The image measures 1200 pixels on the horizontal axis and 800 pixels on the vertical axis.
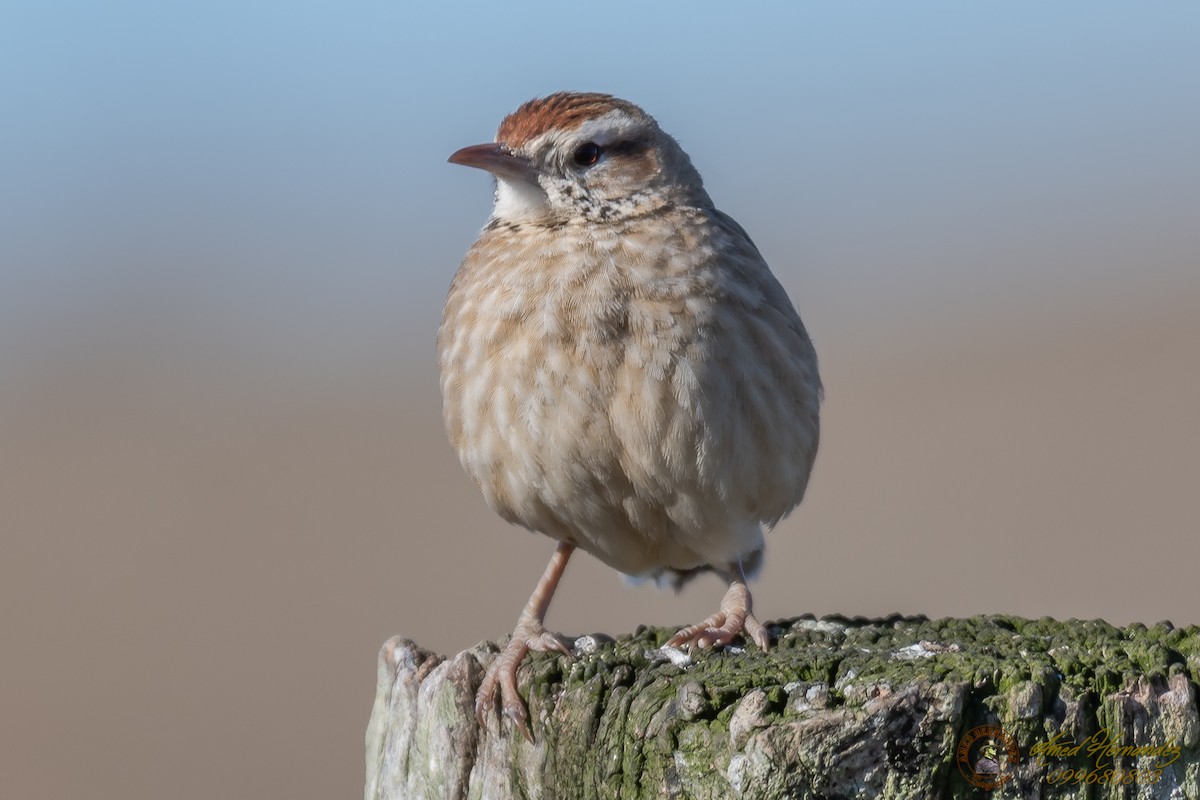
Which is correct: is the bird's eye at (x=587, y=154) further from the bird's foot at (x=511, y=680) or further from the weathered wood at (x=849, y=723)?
the weathered wood at (x=849, y=723)

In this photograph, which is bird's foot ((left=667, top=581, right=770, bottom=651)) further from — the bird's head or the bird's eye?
the bird's eye

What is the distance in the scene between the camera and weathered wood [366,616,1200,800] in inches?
135

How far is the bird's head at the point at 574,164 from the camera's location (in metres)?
6.46

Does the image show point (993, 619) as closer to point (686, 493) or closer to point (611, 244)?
Result: point (686, 493)

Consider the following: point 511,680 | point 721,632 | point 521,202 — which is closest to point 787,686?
point 511,680

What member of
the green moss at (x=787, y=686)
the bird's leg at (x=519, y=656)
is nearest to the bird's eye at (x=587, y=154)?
the bird's leg at (x=519, y=656)

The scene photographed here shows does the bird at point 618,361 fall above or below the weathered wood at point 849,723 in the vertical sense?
above

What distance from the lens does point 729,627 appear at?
536 centimetres

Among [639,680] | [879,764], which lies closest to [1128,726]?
[879,764]

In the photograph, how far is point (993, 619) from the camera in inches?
198

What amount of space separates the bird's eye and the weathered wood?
A: 2.86m

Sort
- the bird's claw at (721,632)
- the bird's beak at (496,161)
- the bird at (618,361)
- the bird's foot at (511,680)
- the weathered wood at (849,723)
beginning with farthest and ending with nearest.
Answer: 1. the bird's beak at (496,161)
2. the bird at (618,361)
3. the bird's claw at (721,632)
4. the bird's foot at (511,680)
5. the weathered wood at (849,723)

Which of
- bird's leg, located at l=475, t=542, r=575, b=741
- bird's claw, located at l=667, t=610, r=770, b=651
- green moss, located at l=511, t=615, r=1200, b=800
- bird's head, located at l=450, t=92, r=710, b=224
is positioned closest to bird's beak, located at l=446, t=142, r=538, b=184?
bird's head, located at l=450, t=92, r=710, b=224

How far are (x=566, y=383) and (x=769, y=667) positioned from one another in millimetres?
2171
